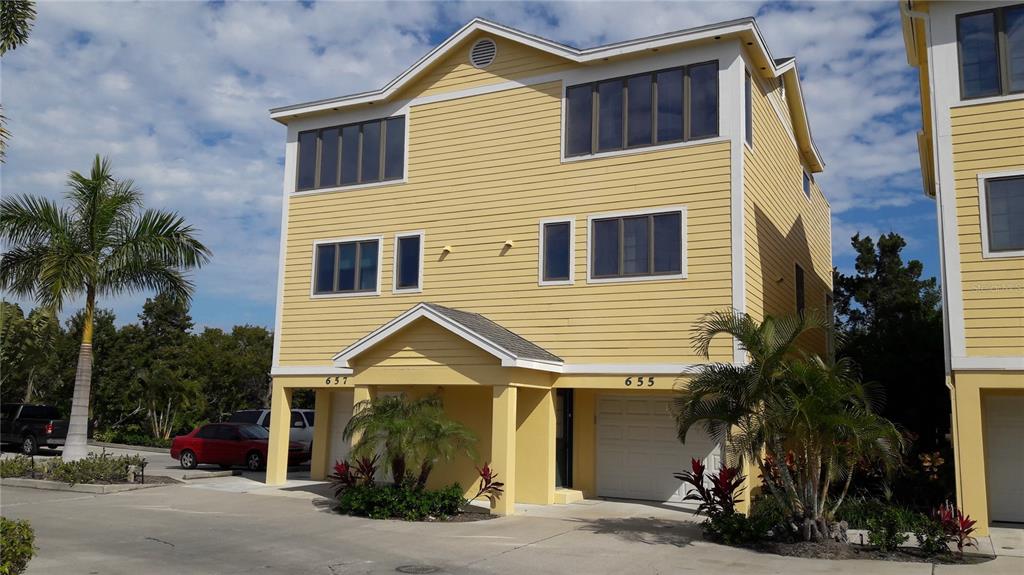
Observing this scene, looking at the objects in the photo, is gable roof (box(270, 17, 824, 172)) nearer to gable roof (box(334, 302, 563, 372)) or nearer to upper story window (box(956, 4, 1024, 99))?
upper story window (box(956, 4, 1024, 99))

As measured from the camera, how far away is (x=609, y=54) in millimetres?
17578

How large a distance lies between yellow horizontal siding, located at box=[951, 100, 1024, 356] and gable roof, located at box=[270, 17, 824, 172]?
168 inches

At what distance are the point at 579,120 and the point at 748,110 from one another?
347 centimetres

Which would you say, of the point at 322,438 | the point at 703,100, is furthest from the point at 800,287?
the point at 322,438

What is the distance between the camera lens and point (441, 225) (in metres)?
19.4

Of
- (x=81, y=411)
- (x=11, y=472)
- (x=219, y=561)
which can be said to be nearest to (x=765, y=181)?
(x=219, y=561)

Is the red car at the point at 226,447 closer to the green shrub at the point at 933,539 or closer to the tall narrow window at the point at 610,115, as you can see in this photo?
the tall narrow window at the point at 610,115

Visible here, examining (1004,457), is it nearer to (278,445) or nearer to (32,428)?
(278,445)

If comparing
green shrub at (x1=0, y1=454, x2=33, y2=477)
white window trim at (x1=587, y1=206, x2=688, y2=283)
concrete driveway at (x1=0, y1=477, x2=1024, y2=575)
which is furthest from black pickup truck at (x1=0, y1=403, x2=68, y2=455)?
white window trim at (x1=587, y1=206, x2=688, y2=283)

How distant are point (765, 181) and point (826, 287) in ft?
30.2

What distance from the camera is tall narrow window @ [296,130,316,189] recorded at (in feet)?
70.6

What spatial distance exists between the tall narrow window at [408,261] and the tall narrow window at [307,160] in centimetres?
330

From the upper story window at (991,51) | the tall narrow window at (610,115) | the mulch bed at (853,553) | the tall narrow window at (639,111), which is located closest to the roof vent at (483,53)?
the tall narrow window at (610,115)

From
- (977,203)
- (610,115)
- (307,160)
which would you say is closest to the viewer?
(977,203)
